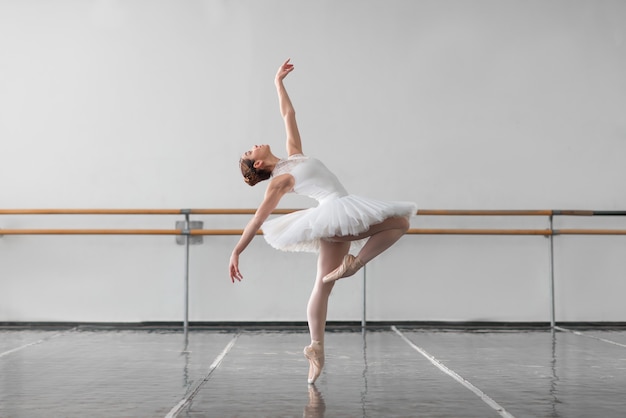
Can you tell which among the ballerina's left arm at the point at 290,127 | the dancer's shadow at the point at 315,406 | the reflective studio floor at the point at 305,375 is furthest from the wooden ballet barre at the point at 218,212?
the dancer's shadow at the point at 315,406

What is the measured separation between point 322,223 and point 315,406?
0.81m

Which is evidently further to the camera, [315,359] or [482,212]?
[482,212]

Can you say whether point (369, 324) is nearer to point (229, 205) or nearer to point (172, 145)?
point (229, 205)

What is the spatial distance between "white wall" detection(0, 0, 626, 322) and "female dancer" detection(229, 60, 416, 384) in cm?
327

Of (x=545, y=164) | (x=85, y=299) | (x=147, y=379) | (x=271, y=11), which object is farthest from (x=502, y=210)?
(x=147, y=379)

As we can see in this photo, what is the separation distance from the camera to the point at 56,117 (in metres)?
7.16

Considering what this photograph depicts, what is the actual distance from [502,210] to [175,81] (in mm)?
2695

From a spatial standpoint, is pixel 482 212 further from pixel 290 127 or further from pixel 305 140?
pixel 290 127

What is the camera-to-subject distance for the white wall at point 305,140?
7055 millimetres

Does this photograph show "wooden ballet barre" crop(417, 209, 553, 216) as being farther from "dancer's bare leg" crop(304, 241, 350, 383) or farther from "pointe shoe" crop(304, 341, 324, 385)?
"pointe shoe" crop(304, 341, 324, 385)

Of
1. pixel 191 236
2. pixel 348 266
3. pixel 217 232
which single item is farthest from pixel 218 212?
pixel 348 266

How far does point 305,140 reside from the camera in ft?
23.3

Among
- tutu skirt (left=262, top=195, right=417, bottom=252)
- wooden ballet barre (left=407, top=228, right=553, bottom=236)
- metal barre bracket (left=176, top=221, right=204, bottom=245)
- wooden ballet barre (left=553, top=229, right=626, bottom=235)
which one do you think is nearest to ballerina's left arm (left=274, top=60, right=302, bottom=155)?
tutu skirt (left=262, top=195, right=417, bottom=252)

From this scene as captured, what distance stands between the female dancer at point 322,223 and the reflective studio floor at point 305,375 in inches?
13.9
